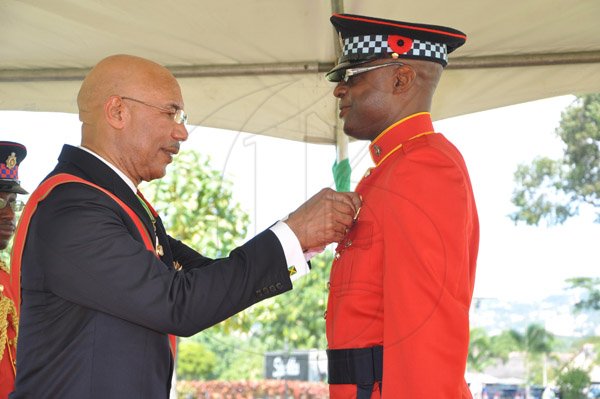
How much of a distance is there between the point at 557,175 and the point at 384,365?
9.42m

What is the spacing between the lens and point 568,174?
11055 millimetres

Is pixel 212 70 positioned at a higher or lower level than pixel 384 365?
higher

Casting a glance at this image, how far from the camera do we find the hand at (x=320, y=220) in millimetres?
2260

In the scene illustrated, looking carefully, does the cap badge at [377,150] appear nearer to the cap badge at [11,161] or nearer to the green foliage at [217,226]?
the green foliage at [217,226]

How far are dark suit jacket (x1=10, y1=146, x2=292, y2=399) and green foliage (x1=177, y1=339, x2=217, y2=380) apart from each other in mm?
11270

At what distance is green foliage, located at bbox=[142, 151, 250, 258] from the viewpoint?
5.64 meters

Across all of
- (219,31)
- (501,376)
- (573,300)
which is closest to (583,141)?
(573,300)

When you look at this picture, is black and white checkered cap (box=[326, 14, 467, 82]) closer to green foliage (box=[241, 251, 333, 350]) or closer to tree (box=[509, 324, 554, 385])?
green foliage (box=[241, 251, 333, 350])

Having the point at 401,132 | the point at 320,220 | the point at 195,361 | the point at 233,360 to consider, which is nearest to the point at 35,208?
the point at 320,220

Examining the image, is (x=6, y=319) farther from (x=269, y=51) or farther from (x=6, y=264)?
(x=269, y=51)

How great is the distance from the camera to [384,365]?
2357mm

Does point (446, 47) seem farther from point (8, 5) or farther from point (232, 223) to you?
point (232, 223)

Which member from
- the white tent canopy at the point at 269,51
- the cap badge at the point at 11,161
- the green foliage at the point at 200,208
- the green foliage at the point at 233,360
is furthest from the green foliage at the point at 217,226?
the green foliage at the point at 233,360

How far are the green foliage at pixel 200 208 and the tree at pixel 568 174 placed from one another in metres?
5.90
